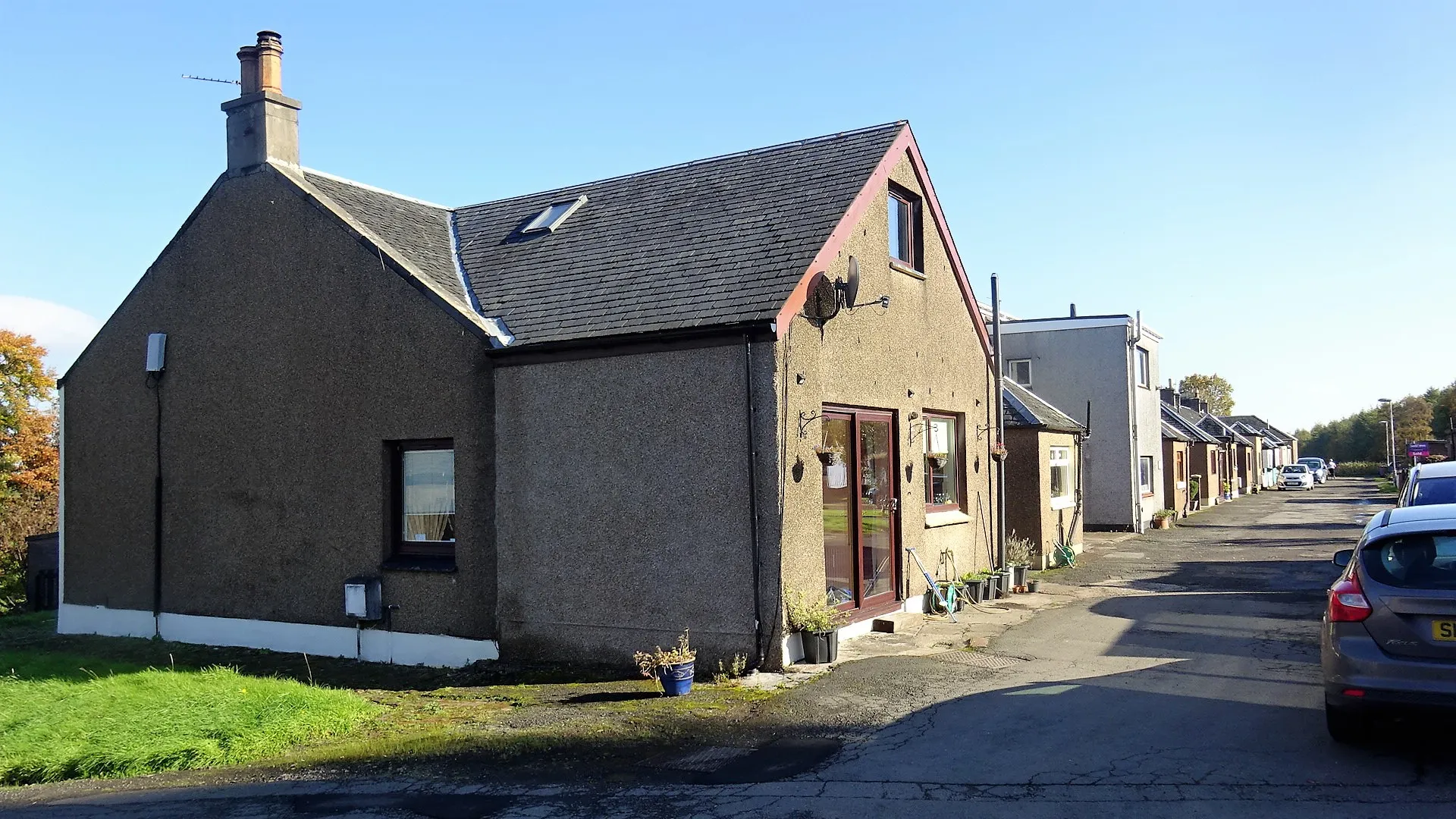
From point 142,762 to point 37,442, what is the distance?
34.4m

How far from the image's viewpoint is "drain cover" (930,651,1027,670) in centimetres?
1027

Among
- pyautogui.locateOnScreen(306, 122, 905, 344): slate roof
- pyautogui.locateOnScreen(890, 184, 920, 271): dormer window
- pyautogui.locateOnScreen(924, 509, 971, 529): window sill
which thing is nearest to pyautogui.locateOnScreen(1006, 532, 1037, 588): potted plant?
pyautogui.locateOnScreen(924, 509, 971, 529): window sill

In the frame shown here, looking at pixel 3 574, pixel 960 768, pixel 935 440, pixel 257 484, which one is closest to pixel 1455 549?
pixel 960 768

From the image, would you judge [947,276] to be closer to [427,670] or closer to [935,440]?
[935,440]

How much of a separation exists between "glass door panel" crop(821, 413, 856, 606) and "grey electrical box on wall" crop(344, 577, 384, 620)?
5.48 metres

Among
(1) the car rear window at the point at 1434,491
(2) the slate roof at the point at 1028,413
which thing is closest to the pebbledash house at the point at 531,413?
(2) the slate roof at the point at 1028,413

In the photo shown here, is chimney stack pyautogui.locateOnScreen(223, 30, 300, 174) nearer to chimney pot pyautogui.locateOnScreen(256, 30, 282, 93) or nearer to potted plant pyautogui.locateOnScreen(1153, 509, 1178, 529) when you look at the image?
chimney pot pyautogui.locateOnScreen(256, 30, 282, 93)

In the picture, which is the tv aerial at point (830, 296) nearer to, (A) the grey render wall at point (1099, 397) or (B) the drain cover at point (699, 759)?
(B) the drain cover at point (699, 759)

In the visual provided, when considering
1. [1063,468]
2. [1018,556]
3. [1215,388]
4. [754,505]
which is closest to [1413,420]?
[1215,388]

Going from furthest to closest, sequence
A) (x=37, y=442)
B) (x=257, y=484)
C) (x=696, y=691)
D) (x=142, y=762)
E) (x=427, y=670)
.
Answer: (x=37, y=442)
(x=257, y=484)
(x=427, y=670)
(x=696, y=691)
(x=142, y=762)

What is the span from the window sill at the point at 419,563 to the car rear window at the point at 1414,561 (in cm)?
922

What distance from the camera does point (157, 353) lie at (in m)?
14.8

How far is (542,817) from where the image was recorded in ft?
20.5

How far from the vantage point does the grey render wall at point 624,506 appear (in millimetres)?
10219
